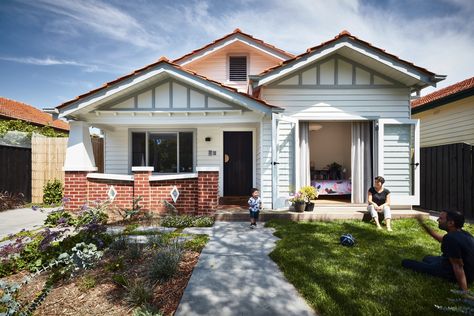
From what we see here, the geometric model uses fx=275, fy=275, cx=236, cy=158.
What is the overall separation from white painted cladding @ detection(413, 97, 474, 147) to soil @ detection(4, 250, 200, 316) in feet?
31.8

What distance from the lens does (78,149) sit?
23.9ft

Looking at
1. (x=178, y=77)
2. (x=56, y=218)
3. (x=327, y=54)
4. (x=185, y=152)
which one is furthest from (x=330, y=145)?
(x=56, y=218)

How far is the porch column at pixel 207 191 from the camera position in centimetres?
694

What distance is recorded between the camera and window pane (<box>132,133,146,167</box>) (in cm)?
961

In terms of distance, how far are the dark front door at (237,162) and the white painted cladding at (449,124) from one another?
6.98m

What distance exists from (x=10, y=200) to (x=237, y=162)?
24.4 feet

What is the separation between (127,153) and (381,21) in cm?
938

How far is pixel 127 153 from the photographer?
954 cm

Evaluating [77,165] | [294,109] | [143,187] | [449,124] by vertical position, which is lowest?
[143,187]

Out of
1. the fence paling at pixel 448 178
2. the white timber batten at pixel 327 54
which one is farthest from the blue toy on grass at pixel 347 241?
the white timber batten at pixel 327 54

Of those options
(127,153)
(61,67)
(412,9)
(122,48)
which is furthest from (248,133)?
(61,67)

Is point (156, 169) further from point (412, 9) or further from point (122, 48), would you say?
point (412, 9)

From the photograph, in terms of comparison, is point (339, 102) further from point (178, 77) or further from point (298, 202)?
point (178, 77)

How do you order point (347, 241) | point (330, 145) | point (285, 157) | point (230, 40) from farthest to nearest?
point (330, 145) < point (230, 40) < point (285, 157) < point (347, 241)
